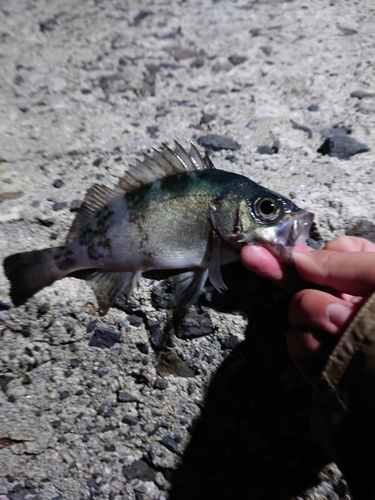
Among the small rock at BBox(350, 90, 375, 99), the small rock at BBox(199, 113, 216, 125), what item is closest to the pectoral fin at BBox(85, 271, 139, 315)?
the small rock at BBox(199, 113, 216, 125)

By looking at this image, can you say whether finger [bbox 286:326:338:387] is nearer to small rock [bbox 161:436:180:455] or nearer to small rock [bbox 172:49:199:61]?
small rock [bbox 161:436:180:455]

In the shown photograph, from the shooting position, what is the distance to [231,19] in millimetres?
3146

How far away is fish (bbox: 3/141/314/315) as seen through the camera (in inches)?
65.9

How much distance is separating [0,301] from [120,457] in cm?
95

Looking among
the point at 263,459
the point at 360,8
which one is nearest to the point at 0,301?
the point at 263,459

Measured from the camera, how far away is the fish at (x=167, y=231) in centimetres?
167

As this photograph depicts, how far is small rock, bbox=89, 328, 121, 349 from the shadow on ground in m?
0.50

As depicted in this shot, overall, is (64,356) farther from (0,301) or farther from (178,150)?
(178,150)

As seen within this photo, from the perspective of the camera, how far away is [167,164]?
1.88 m

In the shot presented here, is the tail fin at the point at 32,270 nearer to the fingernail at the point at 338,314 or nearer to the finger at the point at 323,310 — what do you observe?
the finger at the point at 323,310

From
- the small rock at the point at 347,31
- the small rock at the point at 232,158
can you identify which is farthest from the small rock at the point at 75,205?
the small rock at the point at 347,31

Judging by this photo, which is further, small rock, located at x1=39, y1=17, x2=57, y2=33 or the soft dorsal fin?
small rock, located at x1=39, y1=17, x2=57, y2=33

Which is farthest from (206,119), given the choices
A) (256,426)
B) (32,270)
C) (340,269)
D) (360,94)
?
(256,426)

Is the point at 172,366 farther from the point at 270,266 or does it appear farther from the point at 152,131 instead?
the point at 152,131
